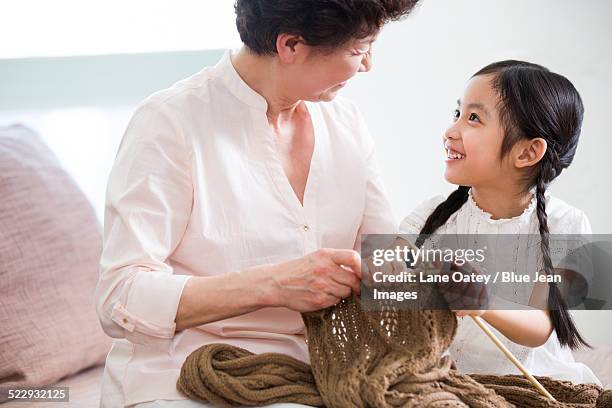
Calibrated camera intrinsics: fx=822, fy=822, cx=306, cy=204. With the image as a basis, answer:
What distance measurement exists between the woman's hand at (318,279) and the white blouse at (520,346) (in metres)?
0.40

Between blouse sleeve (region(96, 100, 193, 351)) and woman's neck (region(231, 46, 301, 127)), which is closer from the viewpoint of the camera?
blouse sleeve (region(96, 100, 193, 351))

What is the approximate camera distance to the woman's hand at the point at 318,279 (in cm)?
122

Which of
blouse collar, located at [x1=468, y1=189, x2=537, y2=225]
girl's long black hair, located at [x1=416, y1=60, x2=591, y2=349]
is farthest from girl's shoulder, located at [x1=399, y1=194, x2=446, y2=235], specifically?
girl's long black hair, located at [x1=416, y1=60, x2=591, y2=349]

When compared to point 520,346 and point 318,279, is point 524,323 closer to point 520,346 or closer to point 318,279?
point 520,346

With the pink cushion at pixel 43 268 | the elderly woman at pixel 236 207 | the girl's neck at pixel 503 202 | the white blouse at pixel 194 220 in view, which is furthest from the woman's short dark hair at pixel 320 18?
the pink cushion at pixel 43 268

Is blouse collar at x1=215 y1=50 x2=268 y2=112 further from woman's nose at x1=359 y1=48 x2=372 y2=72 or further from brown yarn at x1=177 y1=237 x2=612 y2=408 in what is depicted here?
brown yarn at x1=177 y1=237 x2=612 y2=408

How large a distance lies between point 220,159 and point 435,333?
460mm

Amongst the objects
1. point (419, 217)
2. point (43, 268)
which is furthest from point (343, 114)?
point (43, 268)

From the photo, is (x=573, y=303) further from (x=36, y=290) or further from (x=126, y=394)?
(x=36, y=290)

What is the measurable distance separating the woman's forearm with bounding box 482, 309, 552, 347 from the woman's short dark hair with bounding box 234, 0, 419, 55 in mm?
504

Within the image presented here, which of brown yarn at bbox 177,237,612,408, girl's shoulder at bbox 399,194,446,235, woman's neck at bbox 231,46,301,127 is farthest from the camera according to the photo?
girl's shoulder at bbox 399,194,446,235

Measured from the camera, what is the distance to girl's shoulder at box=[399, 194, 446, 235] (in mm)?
1727

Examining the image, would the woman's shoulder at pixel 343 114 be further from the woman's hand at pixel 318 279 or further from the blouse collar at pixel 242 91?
the woman's hand at pixel 318 279

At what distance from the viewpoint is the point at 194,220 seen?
53.6 inches
